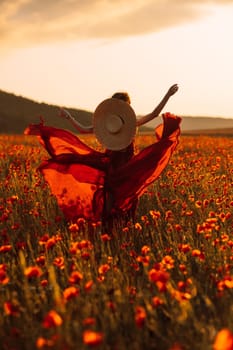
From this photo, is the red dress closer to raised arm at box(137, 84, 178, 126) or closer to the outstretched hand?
raised arm at box(137, 84, 178, 126)

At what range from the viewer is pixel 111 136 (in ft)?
17.4

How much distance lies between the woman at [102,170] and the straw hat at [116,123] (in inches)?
4.1

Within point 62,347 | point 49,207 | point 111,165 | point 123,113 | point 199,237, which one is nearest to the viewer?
point 62,347

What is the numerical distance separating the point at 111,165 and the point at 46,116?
4430 centimetres

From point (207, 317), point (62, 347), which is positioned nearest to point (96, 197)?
point (207, 317)

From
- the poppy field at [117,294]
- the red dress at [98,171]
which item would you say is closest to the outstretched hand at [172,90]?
the red dress at [98,171]

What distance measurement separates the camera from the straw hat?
17.3 ft

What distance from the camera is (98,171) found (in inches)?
225

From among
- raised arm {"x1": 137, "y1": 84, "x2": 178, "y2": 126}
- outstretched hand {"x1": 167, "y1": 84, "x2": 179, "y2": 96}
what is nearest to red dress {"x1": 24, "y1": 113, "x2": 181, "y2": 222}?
raised arm {"x1": 137, "y1": 84, "x2": 178, "y2": 126}

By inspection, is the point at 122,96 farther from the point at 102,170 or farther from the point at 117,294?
the point at 117,294

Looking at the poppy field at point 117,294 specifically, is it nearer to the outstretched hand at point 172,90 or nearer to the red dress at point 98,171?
the red dress at point 98,171

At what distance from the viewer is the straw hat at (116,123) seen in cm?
526

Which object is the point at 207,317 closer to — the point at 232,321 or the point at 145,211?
the point at 232,321

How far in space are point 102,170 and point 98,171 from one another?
0.15ft
